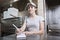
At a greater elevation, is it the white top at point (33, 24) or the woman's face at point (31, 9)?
the woman's face at point (31, 9)

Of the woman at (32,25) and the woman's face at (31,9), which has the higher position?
the woman's face at (31,9)

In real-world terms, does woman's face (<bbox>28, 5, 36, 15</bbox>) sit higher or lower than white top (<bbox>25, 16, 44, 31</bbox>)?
higher

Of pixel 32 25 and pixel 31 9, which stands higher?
pixel 31 9

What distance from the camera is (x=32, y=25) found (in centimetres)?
89

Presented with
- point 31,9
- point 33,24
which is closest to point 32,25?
point 33,24

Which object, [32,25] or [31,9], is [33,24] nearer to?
[32,25]

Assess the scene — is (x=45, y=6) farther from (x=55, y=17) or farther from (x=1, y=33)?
(x=1, y=33)

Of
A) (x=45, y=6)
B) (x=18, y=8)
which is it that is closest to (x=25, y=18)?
(x=18, y=8)

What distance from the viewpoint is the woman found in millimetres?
880

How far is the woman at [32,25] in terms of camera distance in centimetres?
88

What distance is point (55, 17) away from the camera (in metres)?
1.22

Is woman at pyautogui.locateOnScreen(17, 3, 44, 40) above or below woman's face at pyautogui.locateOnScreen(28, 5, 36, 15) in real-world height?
below

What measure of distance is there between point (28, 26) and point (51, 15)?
40 cm

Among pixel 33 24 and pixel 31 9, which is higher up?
pixel 31 9
